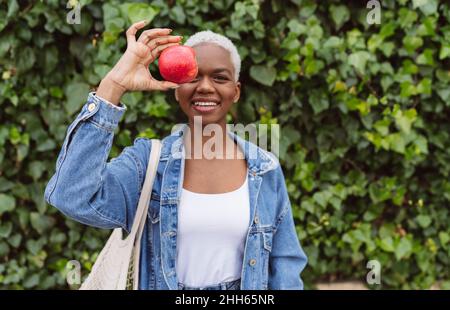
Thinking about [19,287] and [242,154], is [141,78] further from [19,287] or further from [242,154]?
[19,287]

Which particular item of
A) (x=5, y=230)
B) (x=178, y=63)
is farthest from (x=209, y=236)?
(x=5, y=230)

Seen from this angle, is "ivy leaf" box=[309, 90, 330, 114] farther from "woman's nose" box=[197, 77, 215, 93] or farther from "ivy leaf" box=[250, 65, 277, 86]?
"woman's nose" box=[197, 77, 215, 93]

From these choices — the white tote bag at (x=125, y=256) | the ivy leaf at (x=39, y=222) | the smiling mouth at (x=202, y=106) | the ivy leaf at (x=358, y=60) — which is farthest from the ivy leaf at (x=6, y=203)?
the ivy leaf at (x=358, y=60)

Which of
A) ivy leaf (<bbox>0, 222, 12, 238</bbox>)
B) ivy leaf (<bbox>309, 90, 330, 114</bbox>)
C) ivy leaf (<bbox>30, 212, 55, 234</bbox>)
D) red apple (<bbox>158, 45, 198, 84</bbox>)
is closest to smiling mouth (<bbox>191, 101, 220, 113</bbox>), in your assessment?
red apple (<bbox>158, 45, 198, 84</bbox>)

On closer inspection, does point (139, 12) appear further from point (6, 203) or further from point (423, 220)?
point (423, 220)

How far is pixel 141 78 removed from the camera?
145 cm

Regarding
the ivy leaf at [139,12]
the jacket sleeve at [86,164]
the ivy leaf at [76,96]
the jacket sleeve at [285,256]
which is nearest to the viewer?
the jacket sleeve at [86,164]

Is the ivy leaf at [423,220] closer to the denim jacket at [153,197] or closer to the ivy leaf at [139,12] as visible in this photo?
the denim jacket at [153,197]

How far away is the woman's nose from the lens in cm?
163

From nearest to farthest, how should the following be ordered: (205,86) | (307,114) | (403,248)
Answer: (205,86)
(307,114)
(403,248)

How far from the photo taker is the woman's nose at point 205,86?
163 centimetres

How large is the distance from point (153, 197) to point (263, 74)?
1.25m

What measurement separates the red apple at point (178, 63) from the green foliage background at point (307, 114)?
3.40ft

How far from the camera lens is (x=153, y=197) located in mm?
1681
